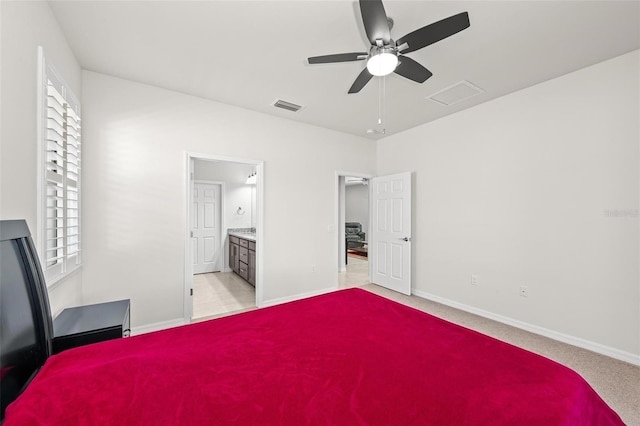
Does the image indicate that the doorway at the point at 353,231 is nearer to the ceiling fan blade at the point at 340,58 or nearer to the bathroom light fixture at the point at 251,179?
the bathroom light fixture at the point at 251,179

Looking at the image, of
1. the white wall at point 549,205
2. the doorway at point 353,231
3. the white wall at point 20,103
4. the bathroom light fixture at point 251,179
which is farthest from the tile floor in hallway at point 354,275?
the white wall at point 20,103

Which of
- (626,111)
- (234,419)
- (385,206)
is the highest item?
(626,111)

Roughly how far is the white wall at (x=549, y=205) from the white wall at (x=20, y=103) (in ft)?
13.9

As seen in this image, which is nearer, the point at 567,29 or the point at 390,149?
the point at 567,29

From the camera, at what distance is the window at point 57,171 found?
1688mm

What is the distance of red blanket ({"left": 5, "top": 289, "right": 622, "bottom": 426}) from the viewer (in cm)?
88

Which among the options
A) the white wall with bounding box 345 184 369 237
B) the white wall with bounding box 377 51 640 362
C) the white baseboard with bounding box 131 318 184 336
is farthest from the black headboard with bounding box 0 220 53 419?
the white wall with bounding box 345 184 369 237

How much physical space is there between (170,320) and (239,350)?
2.28m

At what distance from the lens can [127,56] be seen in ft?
7.96

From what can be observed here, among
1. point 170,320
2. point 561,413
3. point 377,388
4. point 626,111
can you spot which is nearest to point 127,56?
point 170,320

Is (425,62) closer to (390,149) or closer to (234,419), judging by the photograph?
(390,149)

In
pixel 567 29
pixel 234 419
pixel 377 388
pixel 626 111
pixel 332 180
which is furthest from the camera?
pixel 332 180

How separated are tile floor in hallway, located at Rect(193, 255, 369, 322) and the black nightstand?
1.38 meters

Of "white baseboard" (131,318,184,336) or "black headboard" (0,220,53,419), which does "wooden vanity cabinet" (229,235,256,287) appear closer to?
"white baseboard" (131,318,184,336)
